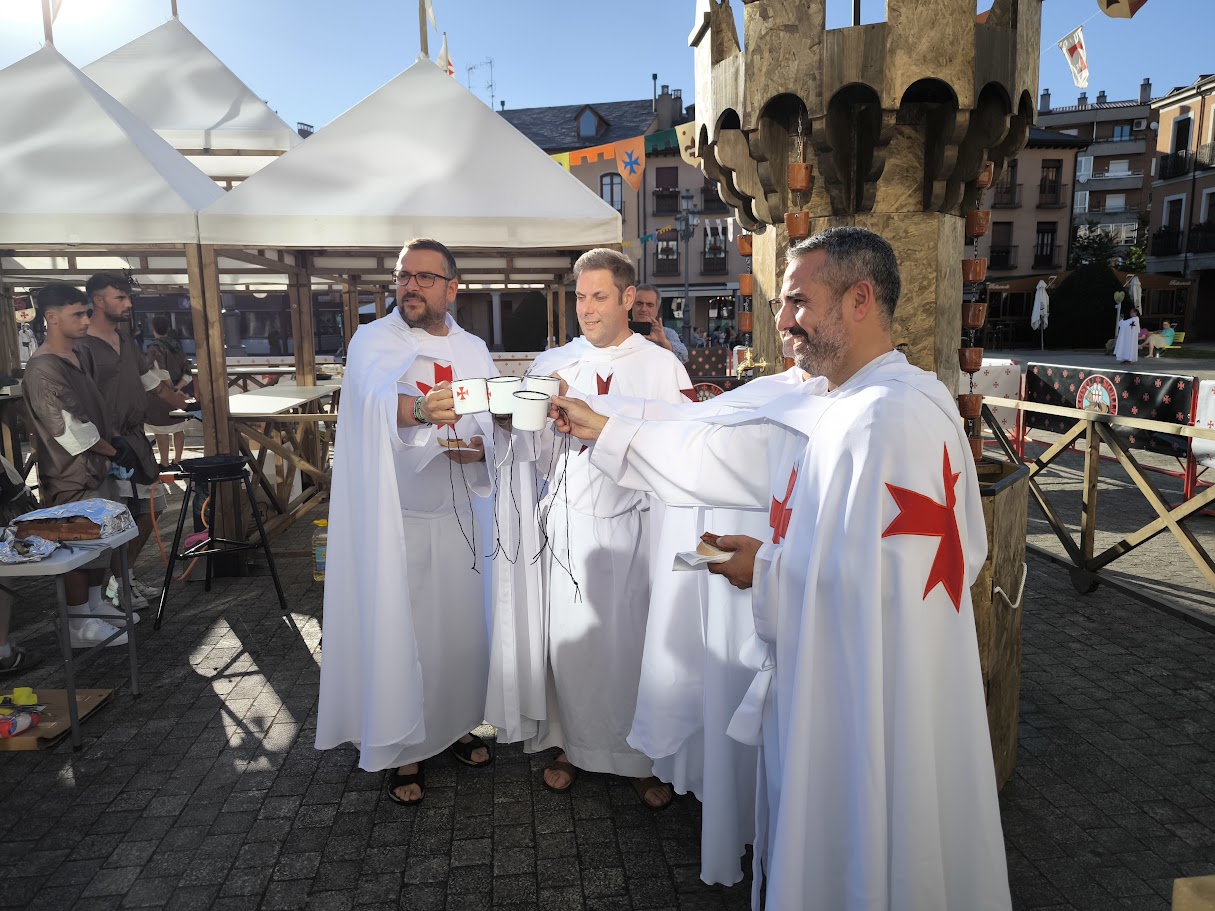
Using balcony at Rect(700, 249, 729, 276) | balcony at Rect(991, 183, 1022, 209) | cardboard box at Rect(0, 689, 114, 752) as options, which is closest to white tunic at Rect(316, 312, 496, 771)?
cardboard box at Rect(0, 689, 114, 752)

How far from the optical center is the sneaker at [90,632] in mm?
4824

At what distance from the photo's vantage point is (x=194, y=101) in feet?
34.6

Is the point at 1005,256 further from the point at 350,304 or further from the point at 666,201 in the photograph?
the point at 350,304

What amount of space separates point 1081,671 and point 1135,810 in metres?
1.48

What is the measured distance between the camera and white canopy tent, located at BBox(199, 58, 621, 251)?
5.61 meters

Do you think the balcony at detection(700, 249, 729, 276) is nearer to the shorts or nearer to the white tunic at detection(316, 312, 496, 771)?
the shorts

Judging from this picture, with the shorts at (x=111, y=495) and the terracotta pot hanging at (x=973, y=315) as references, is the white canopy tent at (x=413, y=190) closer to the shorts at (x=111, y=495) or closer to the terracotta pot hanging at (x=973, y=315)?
the shorts at (x=111, y=495)

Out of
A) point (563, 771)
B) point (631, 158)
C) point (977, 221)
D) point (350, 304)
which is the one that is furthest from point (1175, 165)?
point (563, 771)

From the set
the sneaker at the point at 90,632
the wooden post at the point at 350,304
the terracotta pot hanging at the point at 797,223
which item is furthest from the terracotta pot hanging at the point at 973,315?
the wooden post at the point at 350,304

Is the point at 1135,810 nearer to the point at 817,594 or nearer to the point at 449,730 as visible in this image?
the point at 817,594

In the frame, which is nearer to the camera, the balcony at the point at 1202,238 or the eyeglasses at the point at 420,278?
the eyeglasses at the point at 420,278

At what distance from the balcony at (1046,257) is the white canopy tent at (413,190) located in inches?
1755

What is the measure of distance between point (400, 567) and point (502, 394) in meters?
1.02

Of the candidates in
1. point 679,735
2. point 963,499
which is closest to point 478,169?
point 679,735
